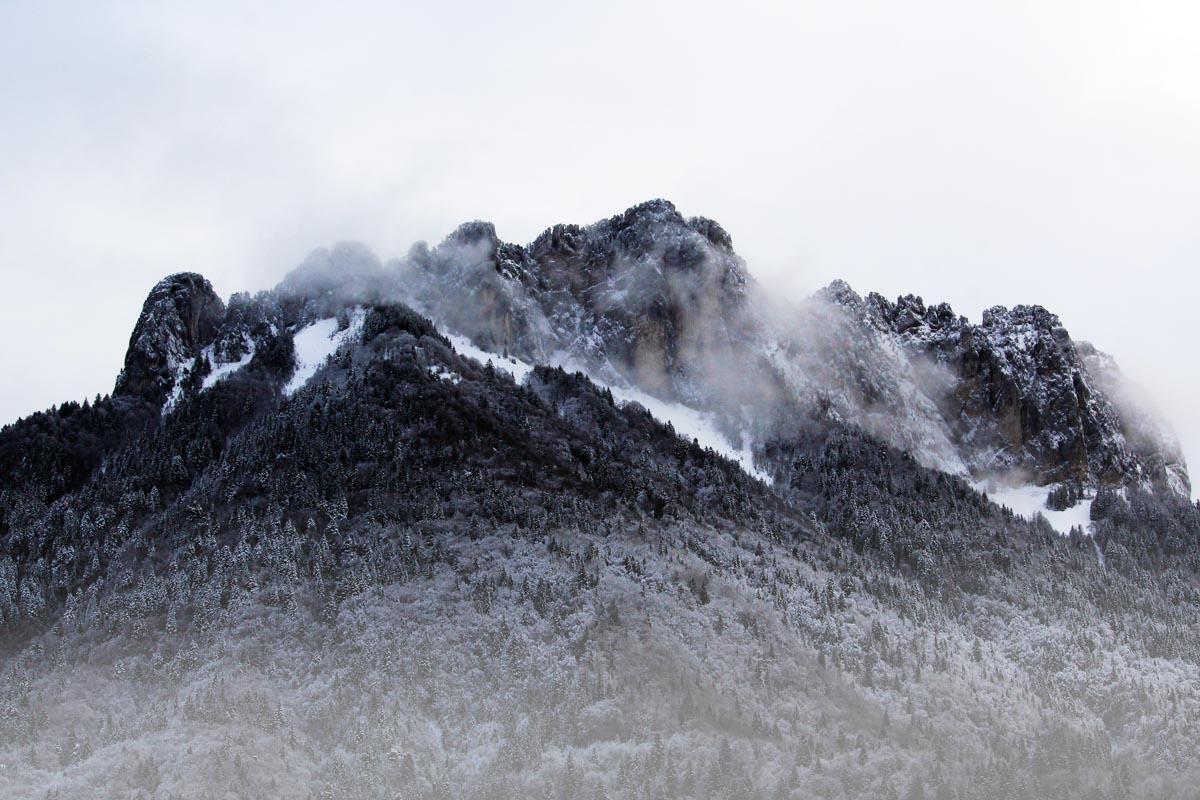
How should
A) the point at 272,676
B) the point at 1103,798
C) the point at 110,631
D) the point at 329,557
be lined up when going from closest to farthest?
the point at 1103,798, the point at 272,676, the point at 110,631, the point at 329,557

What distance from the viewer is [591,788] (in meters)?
126

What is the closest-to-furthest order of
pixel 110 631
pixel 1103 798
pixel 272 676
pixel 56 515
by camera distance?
pixel 1103 798, pixel 272 676, pixel 110 631, pixel 56 515

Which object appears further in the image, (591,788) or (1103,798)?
(1103,798)

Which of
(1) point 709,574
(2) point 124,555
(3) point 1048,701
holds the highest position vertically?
(2) point 124,555

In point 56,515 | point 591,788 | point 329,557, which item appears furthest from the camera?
point 56,515

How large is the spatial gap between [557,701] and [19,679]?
74.5m

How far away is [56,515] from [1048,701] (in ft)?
549

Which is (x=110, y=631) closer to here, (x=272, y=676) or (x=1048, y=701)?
(x=272, y=676)

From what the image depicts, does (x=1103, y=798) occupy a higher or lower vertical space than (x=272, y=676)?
→ lower

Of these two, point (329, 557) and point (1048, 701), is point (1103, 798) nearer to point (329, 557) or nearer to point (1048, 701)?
point (1048, 701)

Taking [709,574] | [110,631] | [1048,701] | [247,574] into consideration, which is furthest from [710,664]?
[110,631]

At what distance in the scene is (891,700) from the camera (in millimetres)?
148125

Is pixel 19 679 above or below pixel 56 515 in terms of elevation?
below

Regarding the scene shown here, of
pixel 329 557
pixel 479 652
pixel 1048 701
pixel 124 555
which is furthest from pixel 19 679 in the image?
pixel 1048 701
